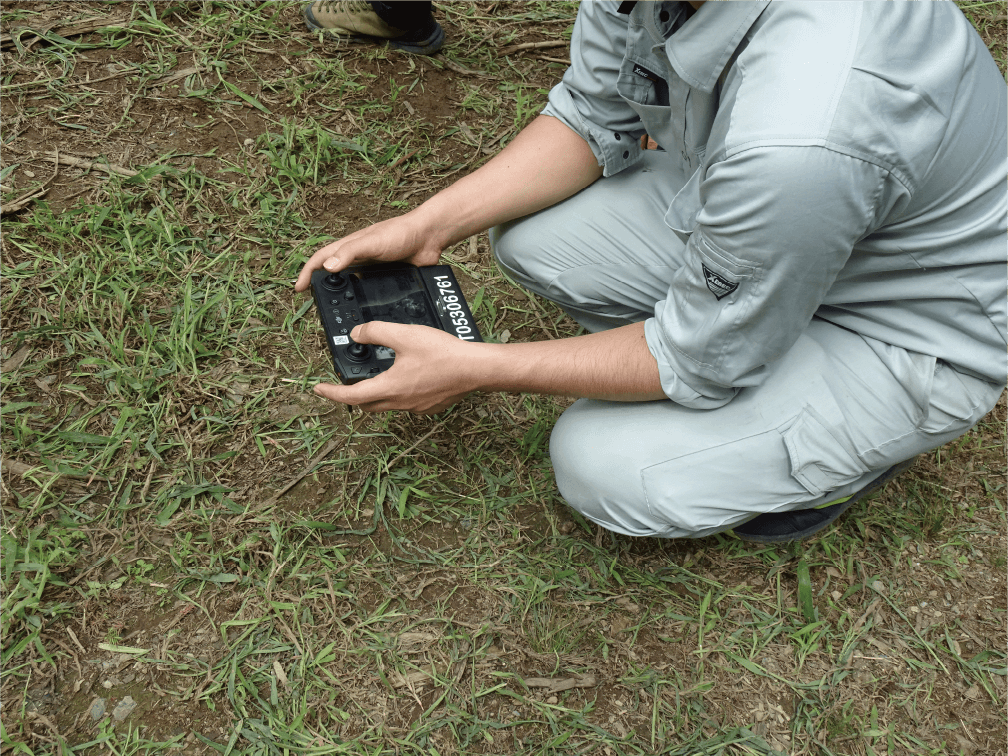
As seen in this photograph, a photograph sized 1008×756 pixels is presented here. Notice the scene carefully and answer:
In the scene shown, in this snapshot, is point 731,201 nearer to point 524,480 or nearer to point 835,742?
point 524,480

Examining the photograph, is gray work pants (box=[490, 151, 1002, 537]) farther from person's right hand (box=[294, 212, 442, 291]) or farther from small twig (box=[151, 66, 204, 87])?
small twig (box=[151, 66, 204, 87])

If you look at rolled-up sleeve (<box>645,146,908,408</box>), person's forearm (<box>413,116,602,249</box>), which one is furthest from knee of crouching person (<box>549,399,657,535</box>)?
person's forearm (<box>413,116,602,249</box>)

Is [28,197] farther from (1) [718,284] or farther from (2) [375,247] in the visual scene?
(1) [718,284]

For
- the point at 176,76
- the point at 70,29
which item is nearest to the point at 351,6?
the point at 176,76

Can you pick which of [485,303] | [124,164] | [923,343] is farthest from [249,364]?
[923,343]

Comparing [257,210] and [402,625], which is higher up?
[257,210]

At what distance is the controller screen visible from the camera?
64.7 inches

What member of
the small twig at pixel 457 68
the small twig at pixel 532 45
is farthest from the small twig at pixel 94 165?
the small twig at pixel 532 45

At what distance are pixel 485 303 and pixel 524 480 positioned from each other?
1.86 feet

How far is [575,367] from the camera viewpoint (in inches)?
58.3

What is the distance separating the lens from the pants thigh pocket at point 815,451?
4.91 feet

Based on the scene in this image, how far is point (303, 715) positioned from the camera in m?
1.47

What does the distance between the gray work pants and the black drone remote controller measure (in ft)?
1.12

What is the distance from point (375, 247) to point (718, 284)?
2.54ft
